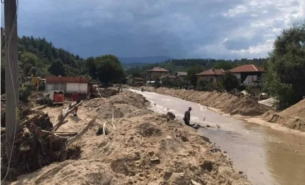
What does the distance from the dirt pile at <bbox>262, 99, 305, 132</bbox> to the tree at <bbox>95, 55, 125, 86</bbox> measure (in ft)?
215

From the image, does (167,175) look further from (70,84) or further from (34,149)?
(70,84)

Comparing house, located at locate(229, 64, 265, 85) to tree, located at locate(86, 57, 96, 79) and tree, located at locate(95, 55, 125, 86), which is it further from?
tree, located at locate(86, 57, 96, 79)

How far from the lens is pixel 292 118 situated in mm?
28922

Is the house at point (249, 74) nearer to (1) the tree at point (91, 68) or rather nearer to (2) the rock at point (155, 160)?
(1) the tree at point (91, 68)

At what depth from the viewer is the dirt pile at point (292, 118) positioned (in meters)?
27.5

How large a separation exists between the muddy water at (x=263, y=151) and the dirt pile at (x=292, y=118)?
5.08 ft

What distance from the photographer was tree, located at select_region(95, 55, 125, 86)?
9375cm

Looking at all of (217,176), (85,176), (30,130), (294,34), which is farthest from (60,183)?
(294,34)

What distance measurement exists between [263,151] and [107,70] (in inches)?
3050

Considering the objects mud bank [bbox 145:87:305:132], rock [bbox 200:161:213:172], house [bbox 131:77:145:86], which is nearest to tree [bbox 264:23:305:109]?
mud bank [bbox 145:87:305:132]

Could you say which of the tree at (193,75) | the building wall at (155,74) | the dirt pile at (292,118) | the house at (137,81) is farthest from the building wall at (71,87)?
the building wall at (155,74)

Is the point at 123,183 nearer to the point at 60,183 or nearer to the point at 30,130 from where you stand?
the point at 60,183

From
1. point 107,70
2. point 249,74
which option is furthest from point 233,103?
point 107,70

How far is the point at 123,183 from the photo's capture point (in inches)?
358
